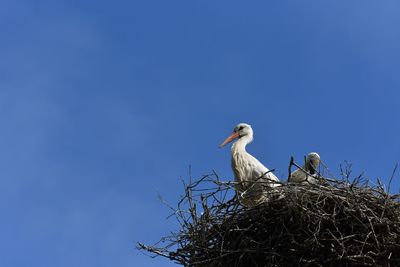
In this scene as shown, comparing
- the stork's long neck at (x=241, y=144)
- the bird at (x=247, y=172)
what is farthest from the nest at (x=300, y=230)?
the stork's long neck at (x=241, y=144)

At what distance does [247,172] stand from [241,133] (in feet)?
2.69

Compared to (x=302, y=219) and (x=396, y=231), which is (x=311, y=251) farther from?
(x=396, y=231)

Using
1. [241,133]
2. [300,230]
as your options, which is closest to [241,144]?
[241,133]

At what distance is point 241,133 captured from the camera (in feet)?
26.8

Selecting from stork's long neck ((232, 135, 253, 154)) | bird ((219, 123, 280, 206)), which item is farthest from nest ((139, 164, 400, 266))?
stork's long neck ((232, 135, 253, 154))

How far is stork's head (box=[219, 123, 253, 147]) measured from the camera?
26.6 feet

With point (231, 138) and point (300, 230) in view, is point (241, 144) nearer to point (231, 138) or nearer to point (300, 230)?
point (231, 138)

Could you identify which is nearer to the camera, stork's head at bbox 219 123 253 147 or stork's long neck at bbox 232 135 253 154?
stork's long neck at bbox 232 135 253 154

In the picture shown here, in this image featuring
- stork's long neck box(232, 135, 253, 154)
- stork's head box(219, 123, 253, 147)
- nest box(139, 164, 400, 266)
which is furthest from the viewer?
stork's head box(219, 123, 253, 147)

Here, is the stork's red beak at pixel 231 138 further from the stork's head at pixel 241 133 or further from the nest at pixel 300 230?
the nest at pixel 300 230

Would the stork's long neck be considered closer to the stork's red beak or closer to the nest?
the stork's red beak

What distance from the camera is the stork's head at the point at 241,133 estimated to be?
8109 mm

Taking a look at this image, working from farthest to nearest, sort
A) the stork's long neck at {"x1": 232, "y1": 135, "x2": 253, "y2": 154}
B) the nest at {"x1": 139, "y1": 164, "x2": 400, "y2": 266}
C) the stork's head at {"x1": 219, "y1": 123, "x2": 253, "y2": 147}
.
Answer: the stork's head at {"x1": 219, "y1": 123, "x2": 253, "y2": 147} → the stork's long neck at {"x1": 232, "y1": 135, "x2": 253, "y2": 154} → the nest at {"x1": 139, "y1": 164, "x2": 400, "y2": 266}

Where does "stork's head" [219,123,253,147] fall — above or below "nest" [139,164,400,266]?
above
